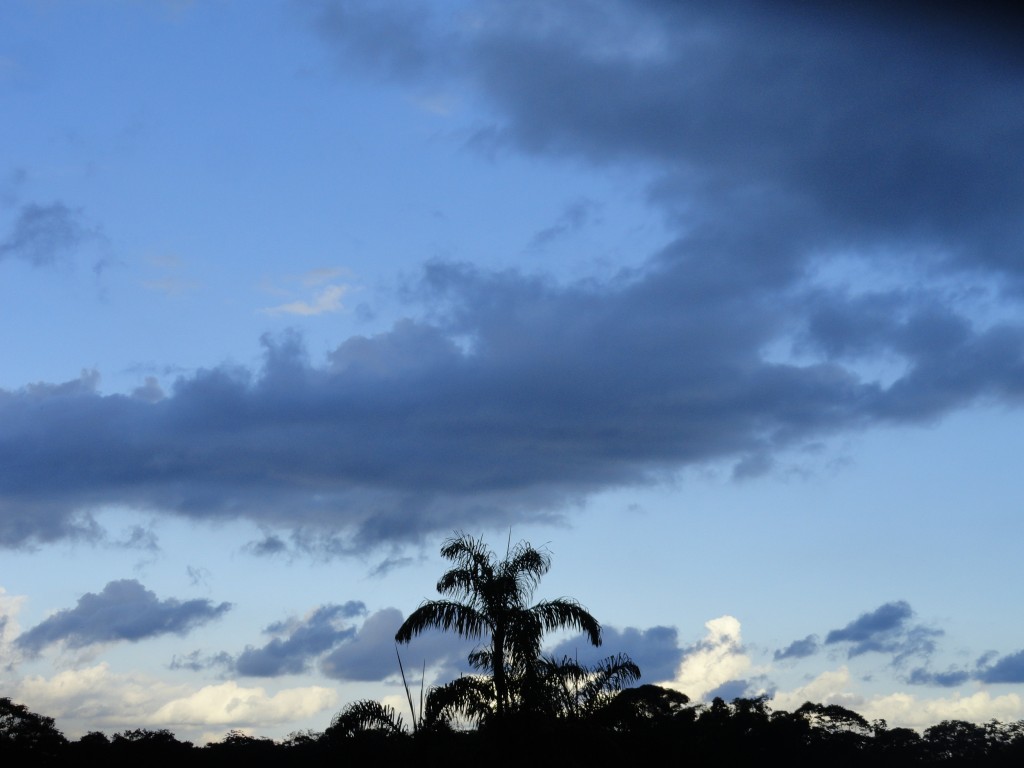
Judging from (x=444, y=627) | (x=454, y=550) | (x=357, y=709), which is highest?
(x=454, y=550)

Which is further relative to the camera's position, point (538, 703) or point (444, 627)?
point (444, 627)

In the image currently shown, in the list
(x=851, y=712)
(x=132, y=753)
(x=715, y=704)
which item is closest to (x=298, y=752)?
(x=132, y=753)

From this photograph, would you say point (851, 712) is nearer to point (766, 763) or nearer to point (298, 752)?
point (766, 763)

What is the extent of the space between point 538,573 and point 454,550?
5.51 ft

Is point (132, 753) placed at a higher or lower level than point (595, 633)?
higher

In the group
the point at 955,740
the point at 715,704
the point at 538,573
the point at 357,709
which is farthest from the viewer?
the point at 955,740

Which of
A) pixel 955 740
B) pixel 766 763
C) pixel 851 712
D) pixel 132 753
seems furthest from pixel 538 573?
pixel 955 740

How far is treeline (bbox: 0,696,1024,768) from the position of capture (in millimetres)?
18750

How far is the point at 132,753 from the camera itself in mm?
58250

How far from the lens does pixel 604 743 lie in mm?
18844

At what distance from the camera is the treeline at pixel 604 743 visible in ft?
61.5

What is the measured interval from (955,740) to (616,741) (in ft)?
211

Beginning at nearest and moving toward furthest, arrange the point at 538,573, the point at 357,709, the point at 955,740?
the point at 357,709 < the point at 538,573 < the point at 955,740

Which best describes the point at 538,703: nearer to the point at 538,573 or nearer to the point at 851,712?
the point at 538,573
